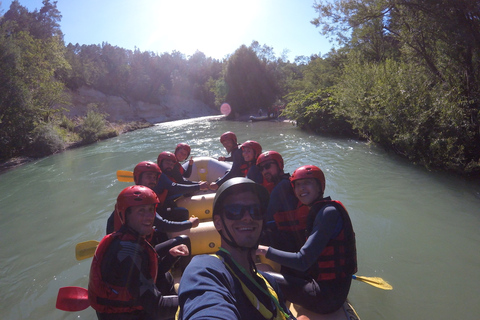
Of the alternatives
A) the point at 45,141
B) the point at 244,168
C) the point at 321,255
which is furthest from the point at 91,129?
the point at 321,255

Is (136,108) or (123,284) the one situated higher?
(136,108)

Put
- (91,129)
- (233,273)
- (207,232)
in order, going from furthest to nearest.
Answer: (91,129) < (207,232) < (233,273)

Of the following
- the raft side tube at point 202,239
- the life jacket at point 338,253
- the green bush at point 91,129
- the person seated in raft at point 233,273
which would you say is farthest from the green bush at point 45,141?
the person seated in raft at point 233,273

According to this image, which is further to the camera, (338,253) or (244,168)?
(244,168)

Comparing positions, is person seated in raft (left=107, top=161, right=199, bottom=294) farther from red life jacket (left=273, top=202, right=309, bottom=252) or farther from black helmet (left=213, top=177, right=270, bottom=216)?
A: black helmet (left=213, top=177, right=270, bottom=216)

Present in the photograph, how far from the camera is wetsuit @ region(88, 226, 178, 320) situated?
179 centimetres

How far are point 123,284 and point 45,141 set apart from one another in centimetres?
1724

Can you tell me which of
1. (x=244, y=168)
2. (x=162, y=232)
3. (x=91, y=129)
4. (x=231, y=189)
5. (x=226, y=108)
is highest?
(x=226, y=108)

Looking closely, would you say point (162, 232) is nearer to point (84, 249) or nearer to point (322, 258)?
point (84, 249)

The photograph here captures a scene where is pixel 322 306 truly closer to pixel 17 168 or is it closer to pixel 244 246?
pixel 244 246

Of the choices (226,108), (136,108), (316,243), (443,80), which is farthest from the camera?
(136,108)

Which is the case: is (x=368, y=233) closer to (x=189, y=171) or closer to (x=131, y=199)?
(x=189, y=171)

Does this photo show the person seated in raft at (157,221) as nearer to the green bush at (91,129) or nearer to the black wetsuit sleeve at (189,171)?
the black wetsuit sleeve at (189,171)

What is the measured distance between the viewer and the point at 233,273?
1182mm
